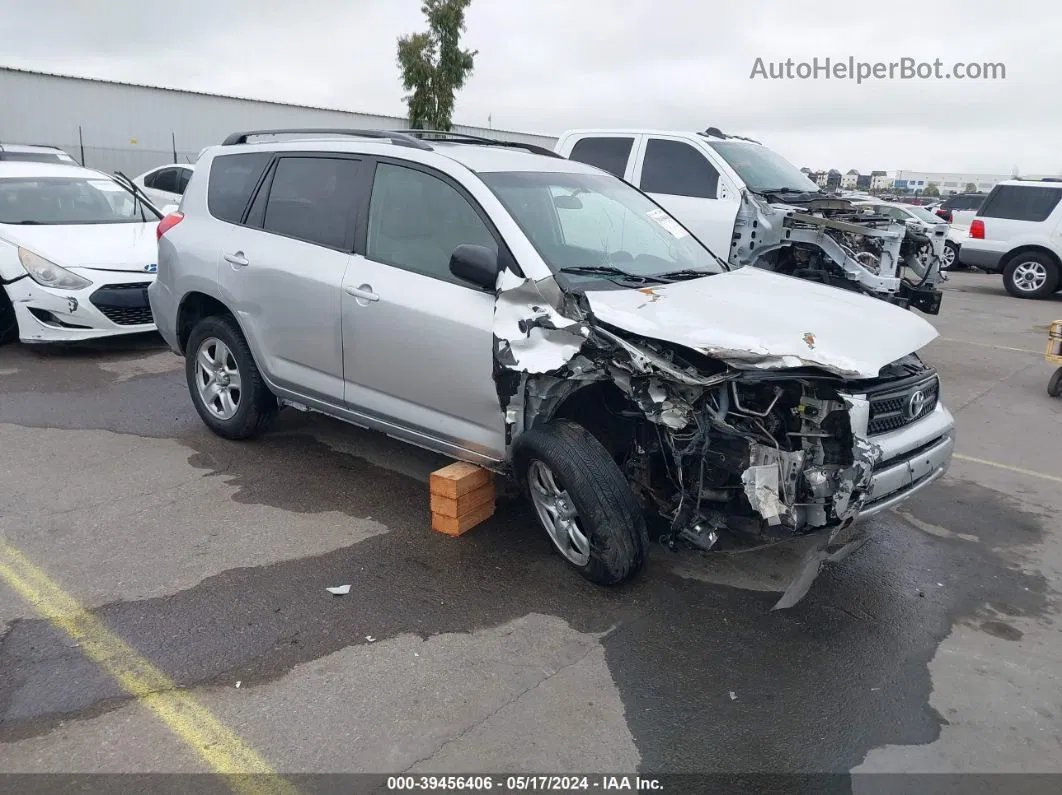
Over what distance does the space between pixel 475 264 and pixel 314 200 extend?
5.14ft

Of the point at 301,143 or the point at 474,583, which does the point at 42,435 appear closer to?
the point at 301,143

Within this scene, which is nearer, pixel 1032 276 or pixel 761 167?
pixel 761 167

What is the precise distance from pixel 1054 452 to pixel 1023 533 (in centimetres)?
184

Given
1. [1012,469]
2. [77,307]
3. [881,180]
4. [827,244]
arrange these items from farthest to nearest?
[881,180], [827,244], [77,307], [1012,469]

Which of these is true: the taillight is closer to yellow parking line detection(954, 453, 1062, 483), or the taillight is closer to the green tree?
yellow parking line detection(954, 453, 1062, 483)

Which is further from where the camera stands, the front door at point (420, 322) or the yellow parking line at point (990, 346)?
the yellow parking line at point (990, 346)

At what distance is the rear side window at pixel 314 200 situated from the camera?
15.9 feet

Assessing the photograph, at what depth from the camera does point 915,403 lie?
13.2 ft

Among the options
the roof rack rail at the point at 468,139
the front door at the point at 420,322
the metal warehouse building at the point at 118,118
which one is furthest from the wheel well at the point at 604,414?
the metal warehouse building at the point at 118,118

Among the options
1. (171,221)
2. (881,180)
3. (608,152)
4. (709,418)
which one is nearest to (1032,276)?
(608,152)

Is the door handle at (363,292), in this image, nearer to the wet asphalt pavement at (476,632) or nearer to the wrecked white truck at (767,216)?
the wet asphalt pavement at (476,632)

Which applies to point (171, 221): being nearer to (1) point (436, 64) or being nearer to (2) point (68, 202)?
(2) point (68, 202)

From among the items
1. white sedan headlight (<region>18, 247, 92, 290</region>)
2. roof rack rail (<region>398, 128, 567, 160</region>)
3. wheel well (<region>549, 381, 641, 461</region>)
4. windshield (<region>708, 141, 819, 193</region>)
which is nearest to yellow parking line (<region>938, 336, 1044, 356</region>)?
windshield (<region>708, 141, 819, 193</region>)

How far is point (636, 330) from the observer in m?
3.69
